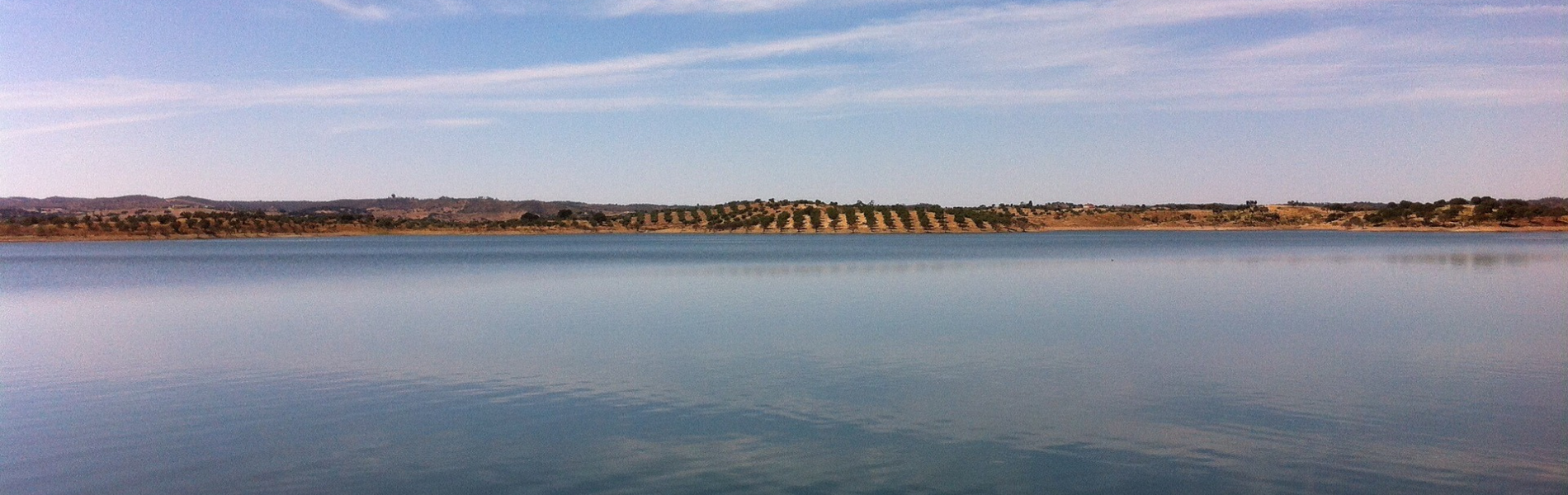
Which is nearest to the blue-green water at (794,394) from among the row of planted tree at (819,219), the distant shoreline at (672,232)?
the distant shoreline at (672,232)

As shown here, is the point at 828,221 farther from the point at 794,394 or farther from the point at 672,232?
the point at 794,394

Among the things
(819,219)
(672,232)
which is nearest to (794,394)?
(819,219)

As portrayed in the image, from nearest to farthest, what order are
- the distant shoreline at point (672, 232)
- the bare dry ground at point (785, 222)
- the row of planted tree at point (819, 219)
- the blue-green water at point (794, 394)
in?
the blue-green water at point (794, 394) → the distant shoreline at point (672, 232) → the bare dry ground at point (785, 222) → the row of planted tree at point (819, 219)

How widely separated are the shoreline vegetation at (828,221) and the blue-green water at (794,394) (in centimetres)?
12713

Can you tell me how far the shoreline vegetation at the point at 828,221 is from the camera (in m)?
146

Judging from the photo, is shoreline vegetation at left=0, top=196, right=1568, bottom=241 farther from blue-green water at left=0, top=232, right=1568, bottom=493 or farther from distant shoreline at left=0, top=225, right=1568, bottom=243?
blue-green water at left=0, top=232, right=1568, bottom=493

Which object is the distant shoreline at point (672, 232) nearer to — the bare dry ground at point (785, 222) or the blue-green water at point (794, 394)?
the bare dry ground at point (785, 222)

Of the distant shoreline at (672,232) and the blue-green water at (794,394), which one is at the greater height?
the blue-green water at (794,394)

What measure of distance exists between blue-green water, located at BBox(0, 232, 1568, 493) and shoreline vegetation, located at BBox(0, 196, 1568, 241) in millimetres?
127130

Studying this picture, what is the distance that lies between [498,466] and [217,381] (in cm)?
870

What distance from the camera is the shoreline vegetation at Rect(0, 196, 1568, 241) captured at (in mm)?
146250

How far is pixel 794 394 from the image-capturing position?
1617 centimetres

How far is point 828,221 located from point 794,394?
14983cm

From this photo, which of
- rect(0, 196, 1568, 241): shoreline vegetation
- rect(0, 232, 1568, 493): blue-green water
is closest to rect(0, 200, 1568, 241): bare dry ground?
rect(0, 196, 1568, 241): shoreline vegetation
